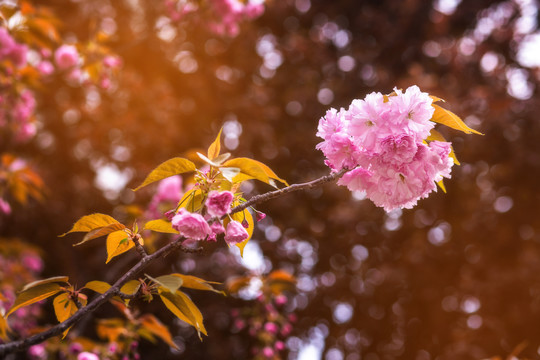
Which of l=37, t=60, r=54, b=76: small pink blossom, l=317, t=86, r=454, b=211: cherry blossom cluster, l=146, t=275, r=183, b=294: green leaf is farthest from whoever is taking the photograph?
l=37, t=60, r=54, b=76: small pink blossom

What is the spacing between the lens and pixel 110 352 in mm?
1955

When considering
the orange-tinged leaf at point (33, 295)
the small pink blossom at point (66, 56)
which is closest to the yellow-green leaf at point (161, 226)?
the orange-tinged leaf at point (33, 295)

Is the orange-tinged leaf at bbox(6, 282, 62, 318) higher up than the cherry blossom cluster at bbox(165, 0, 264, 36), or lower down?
higher up

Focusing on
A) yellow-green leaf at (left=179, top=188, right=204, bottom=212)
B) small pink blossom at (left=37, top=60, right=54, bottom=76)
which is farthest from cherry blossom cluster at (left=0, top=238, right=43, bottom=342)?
yellow-green leaf at (left=179, top=188, right=204, bottom=212)

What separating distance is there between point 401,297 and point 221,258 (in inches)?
73.7

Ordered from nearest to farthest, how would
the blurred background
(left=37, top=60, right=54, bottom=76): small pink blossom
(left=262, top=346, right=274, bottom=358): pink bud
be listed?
(left=262, top=346, right=274, bottom=358): pink bud → (left=37, top=60, right=54, bottom=76): small pink blossom → the blurred background

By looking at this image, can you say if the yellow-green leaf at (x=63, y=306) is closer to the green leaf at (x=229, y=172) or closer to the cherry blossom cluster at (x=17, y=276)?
the green leaf at (x=229, y=172)

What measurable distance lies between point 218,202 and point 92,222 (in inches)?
12.7

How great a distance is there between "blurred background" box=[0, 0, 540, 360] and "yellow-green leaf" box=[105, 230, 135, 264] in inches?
120

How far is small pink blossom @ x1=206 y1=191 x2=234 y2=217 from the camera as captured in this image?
101 centimetres

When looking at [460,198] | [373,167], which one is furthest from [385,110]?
[460,198]

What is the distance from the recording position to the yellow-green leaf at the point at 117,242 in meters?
1.12

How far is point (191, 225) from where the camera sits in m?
1.00

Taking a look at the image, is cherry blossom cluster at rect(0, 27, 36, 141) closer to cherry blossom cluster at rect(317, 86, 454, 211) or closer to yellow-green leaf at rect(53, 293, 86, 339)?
yellow-green leaf at rect(53, 293, 86, 339)
